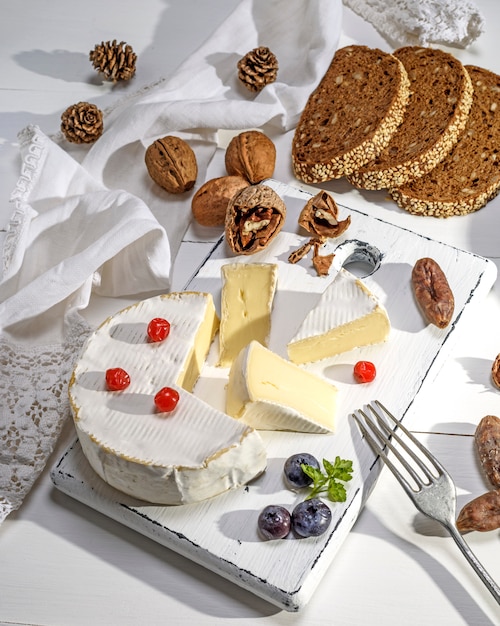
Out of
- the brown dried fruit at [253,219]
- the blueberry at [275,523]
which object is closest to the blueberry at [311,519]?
the blueberry at [275,523]

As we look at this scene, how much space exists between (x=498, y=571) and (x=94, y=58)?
2.32 m

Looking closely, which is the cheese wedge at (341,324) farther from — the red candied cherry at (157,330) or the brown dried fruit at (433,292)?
the red candied cherry at (157,330)

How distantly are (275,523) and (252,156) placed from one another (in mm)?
1301

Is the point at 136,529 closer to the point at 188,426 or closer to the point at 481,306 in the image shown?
the point at 188,426

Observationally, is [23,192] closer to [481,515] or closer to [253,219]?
[253,219]

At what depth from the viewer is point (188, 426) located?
2.07m

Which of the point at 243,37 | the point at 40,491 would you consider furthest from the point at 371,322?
the point at 243,37

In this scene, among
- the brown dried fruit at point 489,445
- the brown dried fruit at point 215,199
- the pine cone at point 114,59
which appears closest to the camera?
the brown dried fruit at point 489,445

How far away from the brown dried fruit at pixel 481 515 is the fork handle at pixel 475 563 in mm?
52

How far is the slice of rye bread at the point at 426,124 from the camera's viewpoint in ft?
9.25

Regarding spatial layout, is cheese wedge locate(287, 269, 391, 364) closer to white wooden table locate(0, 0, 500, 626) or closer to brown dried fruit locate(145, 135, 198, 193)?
white wooden table locate(0, 0, 500, 626)

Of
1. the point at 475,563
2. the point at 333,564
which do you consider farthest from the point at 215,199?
the point at 475,563

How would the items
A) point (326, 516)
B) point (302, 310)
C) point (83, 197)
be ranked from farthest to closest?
point (83, 197) → point (302, 310) → point (326, 516)

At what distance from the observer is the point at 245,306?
241 centimetres
